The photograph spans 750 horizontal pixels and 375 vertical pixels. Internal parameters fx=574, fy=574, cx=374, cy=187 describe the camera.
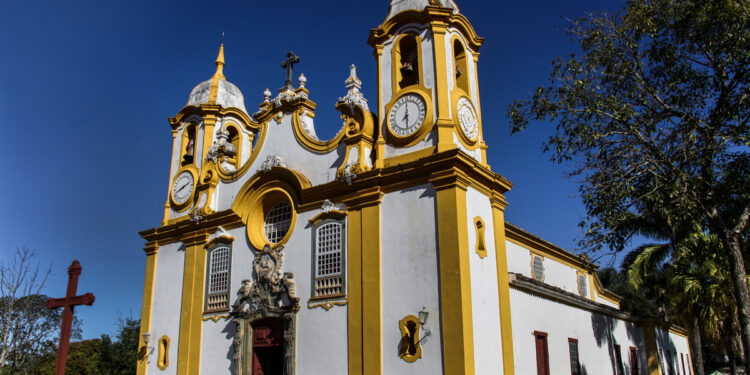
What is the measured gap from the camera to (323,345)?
16.0 meters

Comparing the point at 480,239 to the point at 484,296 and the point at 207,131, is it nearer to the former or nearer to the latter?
the point at 484,296

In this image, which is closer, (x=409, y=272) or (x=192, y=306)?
(x=409, y=272)

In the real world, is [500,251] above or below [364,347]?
above

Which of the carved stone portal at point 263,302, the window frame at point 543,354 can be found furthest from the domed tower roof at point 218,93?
the window frame at point 543,354

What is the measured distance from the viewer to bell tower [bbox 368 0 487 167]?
15.9 m

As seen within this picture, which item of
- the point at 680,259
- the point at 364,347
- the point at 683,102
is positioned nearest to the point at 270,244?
the point at 364,347

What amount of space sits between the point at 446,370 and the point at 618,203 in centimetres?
552

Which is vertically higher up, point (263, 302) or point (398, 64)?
point (398, 64)

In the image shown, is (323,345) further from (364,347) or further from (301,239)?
(301,239)

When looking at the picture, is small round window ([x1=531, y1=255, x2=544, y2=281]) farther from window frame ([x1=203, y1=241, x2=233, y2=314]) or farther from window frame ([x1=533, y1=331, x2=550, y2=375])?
window frame ([x1=203, y1=241, x2=233, y2=314])

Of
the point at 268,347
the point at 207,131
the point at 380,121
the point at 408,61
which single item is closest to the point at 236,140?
the point at 207,131

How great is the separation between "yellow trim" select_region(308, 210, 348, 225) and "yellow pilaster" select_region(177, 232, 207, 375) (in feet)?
18.0

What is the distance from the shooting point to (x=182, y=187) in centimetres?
2322

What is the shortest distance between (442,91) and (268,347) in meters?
9.44
